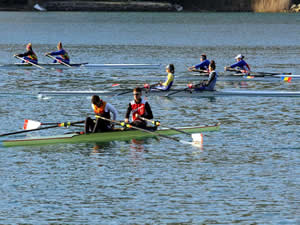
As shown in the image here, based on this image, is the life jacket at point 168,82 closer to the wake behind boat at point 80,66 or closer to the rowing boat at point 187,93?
the rowing boat at point 187,93

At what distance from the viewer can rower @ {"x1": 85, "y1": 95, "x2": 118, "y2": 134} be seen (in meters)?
24.0

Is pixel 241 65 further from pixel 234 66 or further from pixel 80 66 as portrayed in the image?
pixel 80 66

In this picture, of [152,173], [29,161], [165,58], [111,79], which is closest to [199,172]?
[152,173]

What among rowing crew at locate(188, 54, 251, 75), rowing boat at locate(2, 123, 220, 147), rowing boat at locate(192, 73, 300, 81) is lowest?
rowing boat at locate(2, 123, 220, 147)

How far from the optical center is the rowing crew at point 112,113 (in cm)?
2402

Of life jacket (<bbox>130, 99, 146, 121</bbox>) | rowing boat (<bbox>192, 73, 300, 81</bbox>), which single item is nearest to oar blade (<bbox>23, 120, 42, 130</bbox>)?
life jacket (<bbox>130, 99, 146, 121</bbox>)

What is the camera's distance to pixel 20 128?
27.6 meters

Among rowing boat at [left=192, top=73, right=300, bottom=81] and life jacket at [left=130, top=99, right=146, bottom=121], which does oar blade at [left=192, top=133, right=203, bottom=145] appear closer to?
life jacket at [left=130, top=99, right=146, bottom=121]

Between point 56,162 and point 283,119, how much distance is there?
11.8 meters

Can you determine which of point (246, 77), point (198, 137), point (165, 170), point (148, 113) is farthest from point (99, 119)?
point (246, 77)

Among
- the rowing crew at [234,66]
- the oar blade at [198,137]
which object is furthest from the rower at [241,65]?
the oar blade at [198,137]

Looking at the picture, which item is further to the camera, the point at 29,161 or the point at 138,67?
the point at 138,67

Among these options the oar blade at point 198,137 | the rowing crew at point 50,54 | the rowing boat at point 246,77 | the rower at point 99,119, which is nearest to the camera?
the rower at point 99,119

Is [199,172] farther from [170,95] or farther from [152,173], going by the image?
[170,95]
